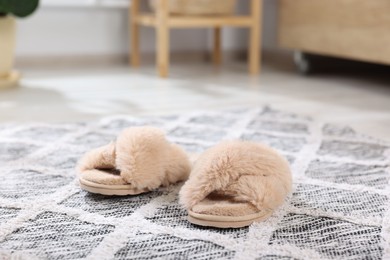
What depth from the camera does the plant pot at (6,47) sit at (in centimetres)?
Result: 187

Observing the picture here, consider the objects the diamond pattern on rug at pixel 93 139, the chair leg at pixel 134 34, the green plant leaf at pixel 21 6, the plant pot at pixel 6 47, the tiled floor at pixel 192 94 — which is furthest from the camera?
the chair leg at pixel 134 34

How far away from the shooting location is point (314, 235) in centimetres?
73

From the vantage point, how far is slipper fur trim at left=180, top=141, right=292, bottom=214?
2.56ft

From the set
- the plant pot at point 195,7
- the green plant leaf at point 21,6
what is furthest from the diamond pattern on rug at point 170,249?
the plant pot at point 195,7

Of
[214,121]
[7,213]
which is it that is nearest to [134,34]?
[214,121]

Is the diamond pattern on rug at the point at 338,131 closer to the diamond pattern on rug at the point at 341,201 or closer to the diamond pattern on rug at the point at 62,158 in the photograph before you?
the diamond pattern on rug at the point at 341,201

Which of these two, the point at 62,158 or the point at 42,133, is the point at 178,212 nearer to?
the point at 62,158

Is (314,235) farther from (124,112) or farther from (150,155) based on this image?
(124,112)

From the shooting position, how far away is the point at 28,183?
924mm

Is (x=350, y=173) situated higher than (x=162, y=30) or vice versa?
(x=162, y=30)

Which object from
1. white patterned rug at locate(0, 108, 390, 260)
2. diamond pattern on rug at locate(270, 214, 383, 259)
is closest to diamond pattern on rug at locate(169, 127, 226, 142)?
white patterned rug at locate(0, 108, 390, 260)

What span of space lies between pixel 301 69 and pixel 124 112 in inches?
42.7

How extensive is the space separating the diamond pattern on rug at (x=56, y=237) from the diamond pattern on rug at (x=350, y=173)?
1.37ft

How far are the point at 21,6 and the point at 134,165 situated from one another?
1118 mm
